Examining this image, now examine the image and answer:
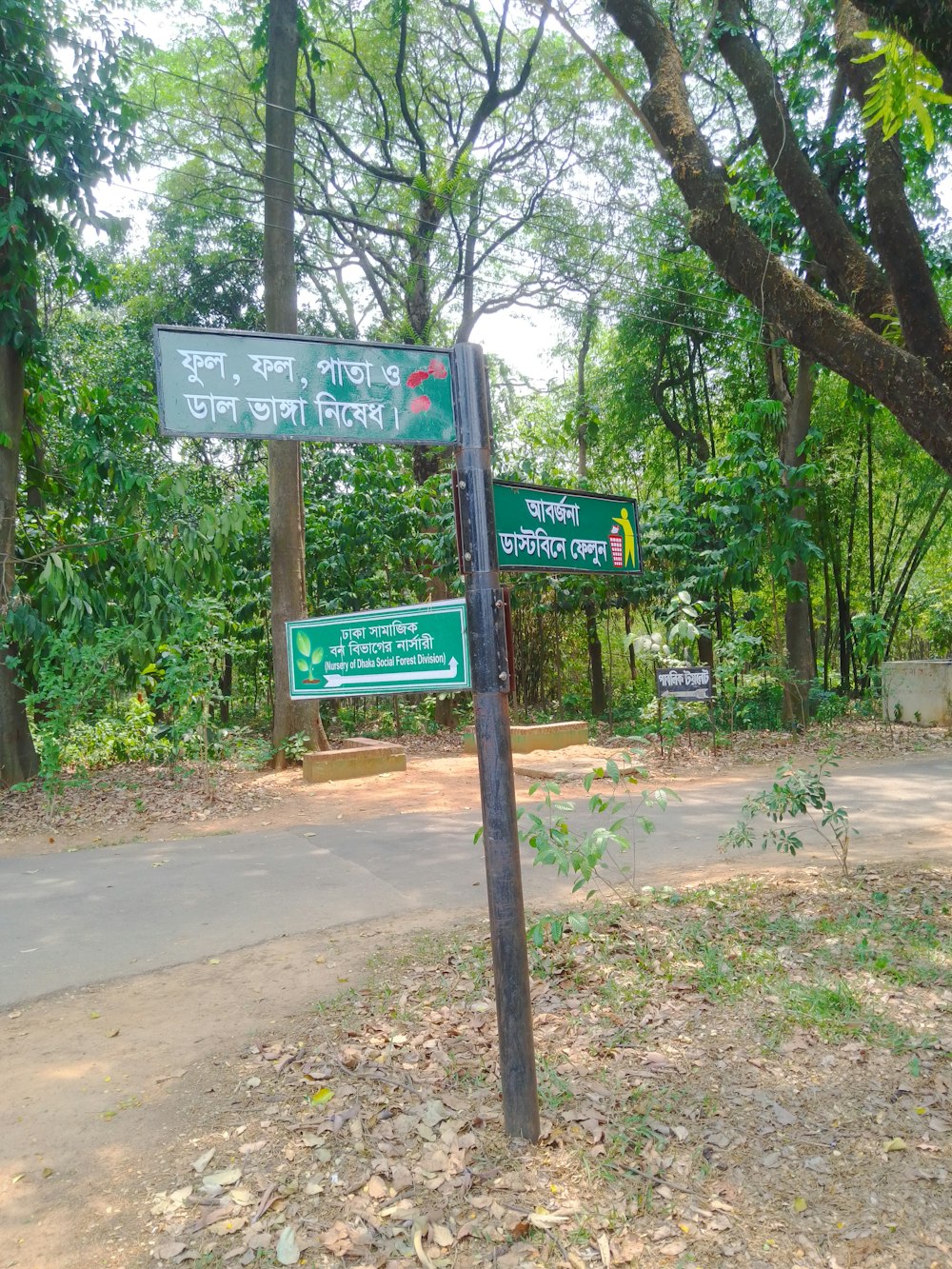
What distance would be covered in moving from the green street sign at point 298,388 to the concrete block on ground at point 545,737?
1004 centimetres

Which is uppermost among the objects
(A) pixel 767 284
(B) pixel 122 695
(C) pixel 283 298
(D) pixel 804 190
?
(C) pixel 283 298

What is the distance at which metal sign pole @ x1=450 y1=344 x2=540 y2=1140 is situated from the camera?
9.83ft

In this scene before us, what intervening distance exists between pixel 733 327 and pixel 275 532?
8734 millimetres

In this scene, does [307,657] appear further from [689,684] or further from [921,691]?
[921,691]

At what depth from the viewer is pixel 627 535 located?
3488mm

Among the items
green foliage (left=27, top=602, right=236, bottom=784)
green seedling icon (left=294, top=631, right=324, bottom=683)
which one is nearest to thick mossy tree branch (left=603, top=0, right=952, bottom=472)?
green seedling icon (left=294, top=631, right=324, bottom=683)

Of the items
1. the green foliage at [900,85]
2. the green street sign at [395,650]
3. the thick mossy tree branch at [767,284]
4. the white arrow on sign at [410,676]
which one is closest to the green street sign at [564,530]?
the green street sign at [395,650]

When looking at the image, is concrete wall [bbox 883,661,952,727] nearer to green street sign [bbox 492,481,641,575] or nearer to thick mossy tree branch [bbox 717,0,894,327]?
thick mossy tree branch [bbox 717,0,894,327]

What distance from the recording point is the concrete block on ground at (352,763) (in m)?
10.9

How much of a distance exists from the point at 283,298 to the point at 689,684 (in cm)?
710

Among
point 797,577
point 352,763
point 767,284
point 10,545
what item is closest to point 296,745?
point 352,763

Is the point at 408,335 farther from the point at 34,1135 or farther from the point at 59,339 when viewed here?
the point at 34,1135

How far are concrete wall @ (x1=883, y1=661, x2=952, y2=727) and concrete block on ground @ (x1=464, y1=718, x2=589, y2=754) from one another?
5138mm

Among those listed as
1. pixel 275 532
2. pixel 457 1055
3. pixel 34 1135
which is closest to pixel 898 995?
pixel 457 1055
